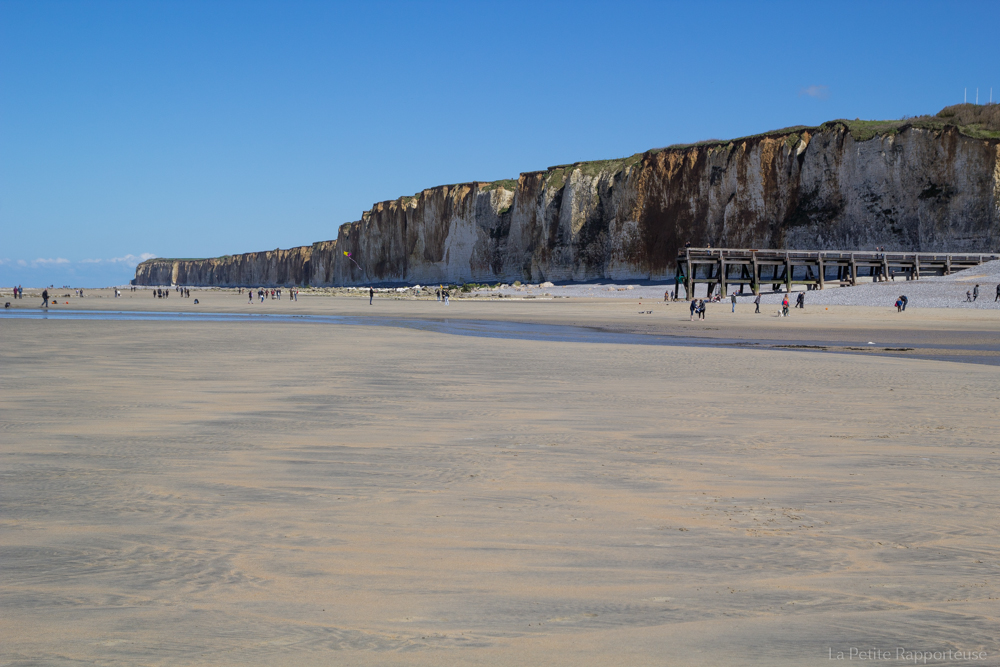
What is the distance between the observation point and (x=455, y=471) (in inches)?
239

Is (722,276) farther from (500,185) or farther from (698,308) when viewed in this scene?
(500,185)

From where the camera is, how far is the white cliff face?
5844 centimetres

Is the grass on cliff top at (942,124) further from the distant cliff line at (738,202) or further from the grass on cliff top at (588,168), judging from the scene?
the grass on cliff top at (588,168)

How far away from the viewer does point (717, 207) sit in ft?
240

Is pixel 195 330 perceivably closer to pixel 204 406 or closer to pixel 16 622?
pixel 204 406

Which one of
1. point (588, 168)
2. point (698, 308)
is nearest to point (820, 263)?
point (698, 308)

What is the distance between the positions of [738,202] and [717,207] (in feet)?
8.60

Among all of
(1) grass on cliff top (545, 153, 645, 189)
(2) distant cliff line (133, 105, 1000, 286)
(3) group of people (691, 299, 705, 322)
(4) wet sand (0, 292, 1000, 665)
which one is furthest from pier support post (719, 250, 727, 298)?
(4) wet sand (0, 292, 1000, 665)

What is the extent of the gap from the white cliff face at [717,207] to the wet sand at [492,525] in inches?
2193

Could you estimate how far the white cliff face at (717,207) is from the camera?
Result: 192 ft

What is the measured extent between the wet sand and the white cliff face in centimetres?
5571

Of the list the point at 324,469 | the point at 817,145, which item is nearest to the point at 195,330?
the point at 324,469

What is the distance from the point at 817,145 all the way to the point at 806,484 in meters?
65.9

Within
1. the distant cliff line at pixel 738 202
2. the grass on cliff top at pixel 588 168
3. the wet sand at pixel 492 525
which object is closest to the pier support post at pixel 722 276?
the distant cliff line at pixel 738 202
